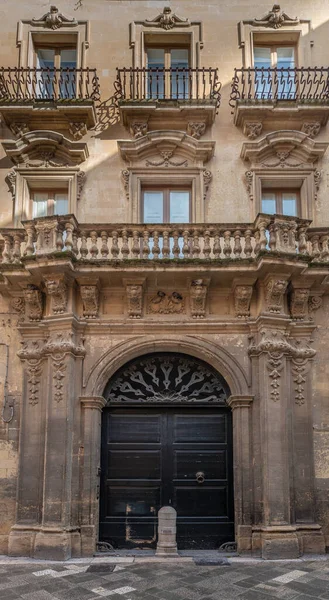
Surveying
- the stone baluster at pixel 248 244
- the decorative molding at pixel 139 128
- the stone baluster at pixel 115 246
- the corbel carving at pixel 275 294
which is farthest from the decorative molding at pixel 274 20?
the corbel carving at pixel 275 294

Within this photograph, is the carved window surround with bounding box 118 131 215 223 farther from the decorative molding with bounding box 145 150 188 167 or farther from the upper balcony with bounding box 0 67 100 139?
the upper balcony with bounding box 0 67 100 139

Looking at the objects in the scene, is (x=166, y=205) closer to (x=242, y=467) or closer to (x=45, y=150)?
(x=45, y=150)

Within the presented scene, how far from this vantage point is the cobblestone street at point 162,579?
24.6 ft

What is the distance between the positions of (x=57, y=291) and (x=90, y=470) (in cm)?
341

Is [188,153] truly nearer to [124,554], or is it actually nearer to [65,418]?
[65,418]

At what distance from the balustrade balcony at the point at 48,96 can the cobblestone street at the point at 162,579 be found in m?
8.84

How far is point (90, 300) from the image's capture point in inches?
427

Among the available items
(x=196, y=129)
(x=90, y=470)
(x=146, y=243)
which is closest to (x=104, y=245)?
(x=146, y=243)

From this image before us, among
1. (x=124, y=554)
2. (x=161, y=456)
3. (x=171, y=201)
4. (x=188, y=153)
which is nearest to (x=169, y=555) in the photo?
(x=124, y=554)

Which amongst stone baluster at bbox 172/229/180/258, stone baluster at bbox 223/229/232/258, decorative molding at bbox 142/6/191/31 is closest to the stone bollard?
stone baluster at bbox 172/229/180/258

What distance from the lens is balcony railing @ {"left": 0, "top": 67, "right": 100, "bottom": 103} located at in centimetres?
1232

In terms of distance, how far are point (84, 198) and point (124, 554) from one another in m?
7.13

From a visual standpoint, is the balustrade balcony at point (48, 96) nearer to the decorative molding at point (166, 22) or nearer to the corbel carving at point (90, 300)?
the decorative molding at point (166, 22)

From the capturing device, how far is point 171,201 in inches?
477
